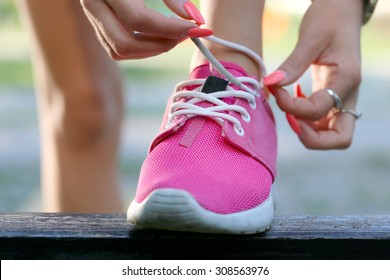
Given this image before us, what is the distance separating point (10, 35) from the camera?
7973 millimetres

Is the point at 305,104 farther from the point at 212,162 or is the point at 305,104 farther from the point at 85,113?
the point at 85,113

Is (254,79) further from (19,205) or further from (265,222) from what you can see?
(19,205)

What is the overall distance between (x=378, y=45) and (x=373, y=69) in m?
1.60

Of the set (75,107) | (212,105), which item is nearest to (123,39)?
(212,105)

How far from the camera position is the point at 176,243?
3.88 ft

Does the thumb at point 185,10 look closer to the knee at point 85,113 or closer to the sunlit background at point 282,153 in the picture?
the knee at point 85,113

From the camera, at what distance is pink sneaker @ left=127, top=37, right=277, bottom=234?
113 cm

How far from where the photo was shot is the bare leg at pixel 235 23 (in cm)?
138

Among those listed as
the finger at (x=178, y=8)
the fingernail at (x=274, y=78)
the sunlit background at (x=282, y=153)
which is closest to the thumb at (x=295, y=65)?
the fingernail at (x=274, y=78)

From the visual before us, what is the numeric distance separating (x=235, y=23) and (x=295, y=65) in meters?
0.13

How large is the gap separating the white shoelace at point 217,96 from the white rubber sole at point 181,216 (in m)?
0.17

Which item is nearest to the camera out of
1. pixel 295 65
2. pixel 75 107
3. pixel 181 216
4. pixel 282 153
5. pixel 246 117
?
pixel 181 216

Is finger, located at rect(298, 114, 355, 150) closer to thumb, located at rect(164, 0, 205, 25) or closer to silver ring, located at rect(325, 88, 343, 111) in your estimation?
silver ring, located at rect(325, 88, 343, 111)
